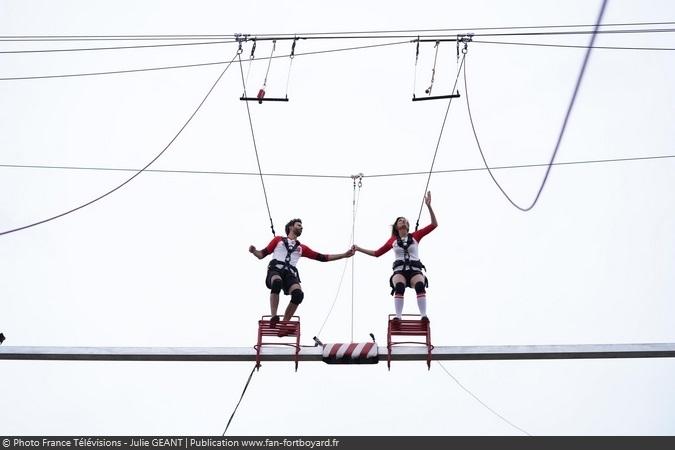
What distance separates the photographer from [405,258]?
1080 cm

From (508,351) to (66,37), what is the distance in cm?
743

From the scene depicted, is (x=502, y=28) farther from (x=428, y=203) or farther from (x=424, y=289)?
(x=424, y=289)

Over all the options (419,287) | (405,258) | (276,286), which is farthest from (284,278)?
(419,287)

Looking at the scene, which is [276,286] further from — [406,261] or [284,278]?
[406,261]

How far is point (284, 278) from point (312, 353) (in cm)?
158

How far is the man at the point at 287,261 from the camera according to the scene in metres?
10.6

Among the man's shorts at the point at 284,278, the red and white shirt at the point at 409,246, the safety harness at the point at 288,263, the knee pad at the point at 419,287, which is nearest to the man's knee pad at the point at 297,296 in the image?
the man's shorts at the point at 284,278

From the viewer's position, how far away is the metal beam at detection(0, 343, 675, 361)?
9.12m

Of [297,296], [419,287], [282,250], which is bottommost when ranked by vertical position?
[297,296]

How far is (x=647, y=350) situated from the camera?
9.15 metres

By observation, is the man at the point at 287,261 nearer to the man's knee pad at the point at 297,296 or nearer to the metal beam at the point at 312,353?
the man's knee pad at the point at 297,296

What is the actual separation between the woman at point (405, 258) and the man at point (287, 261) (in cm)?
58

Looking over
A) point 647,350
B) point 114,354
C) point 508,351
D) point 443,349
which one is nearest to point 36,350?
point 114,354

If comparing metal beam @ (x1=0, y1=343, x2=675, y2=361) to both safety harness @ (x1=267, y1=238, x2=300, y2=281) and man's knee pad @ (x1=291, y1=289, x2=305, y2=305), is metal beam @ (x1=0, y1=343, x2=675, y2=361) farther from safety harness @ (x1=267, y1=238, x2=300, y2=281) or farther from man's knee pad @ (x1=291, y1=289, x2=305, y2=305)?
safety harness @ (x1=267, y1=238, x2=300, y2=281)
